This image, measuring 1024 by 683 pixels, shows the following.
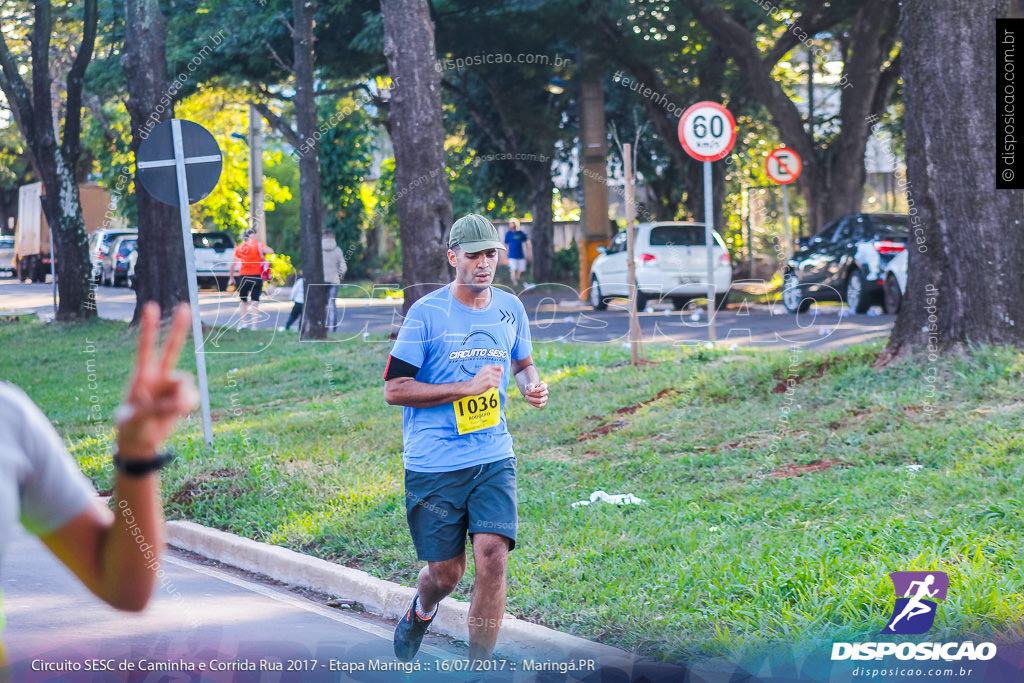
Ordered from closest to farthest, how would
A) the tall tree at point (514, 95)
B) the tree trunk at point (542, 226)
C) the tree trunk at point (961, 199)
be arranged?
the tree trunk at point (961, 199) → the tall tree at point (514, 95) → the tree trunk at point (542, 226)

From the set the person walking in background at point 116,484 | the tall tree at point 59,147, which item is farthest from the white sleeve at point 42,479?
the tall tree at point 59,147

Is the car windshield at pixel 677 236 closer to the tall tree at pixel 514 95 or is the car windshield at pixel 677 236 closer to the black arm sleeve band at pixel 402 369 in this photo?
the tall tree at pixel 514 95

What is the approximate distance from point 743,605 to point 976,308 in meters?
5.14

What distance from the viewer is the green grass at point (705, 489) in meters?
5.39

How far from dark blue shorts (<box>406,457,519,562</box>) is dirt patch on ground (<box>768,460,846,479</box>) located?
3563 millimetres

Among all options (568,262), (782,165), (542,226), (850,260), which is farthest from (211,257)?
(850,260)

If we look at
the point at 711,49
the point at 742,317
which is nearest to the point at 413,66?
the point at 742,317

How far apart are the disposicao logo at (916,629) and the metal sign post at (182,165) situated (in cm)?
621

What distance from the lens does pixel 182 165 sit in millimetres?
9922

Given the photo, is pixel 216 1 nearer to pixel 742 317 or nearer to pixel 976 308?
pixel 742 317

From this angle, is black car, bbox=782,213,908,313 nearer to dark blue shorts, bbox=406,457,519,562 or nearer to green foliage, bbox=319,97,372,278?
dark blue shorts, bbox=406,457,519,562

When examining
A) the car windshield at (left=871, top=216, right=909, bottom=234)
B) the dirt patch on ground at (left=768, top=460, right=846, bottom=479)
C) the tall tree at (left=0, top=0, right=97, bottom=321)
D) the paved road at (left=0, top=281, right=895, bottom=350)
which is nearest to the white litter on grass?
the dirt patch on ground at (left=768, top=460, right=846, bottom=479)

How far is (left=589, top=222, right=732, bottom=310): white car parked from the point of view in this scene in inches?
877

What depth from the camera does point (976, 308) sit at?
962cm
